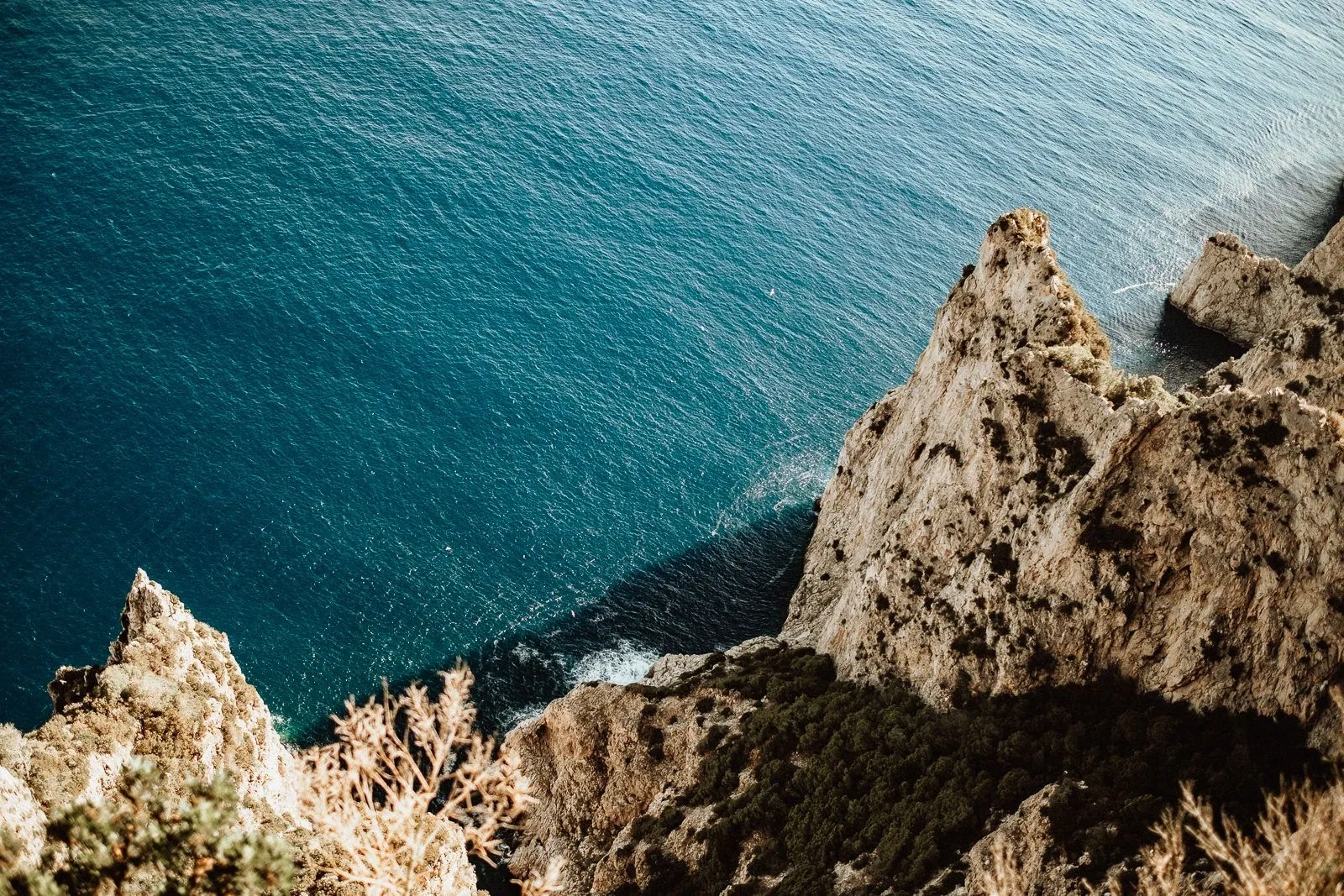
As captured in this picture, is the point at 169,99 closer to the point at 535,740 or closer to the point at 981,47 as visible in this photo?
the point at 535,740

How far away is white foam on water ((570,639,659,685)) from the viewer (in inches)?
2598

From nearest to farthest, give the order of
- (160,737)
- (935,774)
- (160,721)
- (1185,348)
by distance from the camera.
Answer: (160,737) → (160,721) → (935,774) → (1185,348)

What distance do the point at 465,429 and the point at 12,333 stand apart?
37.9 metres

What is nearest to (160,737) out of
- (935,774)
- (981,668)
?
(935,774)

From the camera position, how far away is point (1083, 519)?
42.6 m

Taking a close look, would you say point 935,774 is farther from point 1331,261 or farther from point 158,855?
point 1331,261

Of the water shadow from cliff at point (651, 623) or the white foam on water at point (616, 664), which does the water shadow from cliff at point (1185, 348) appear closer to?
the water shadow from cliff at point (651, 623)

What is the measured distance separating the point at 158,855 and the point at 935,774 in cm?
3138

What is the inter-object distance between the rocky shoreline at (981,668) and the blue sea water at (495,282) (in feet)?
53.8

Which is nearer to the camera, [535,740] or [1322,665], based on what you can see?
[1322,665]

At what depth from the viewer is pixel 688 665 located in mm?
61062

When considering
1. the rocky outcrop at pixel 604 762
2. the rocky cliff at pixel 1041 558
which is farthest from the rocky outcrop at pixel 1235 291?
the rocky outcrop at pixel 604 762

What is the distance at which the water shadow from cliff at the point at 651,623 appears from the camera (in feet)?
212

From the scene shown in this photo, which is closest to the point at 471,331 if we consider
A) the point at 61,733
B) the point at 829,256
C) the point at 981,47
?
the point at 829,256
